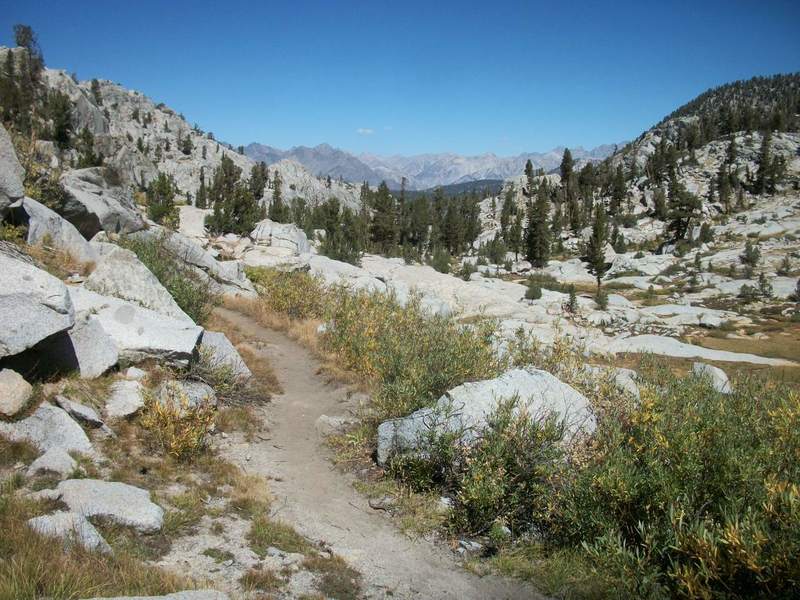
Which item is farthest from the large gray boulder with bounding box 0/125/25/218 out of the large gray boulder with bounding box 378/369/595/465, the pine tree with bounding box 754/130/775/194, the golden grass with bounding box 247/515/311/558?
the pine tree with bounding box 754/130/775/194

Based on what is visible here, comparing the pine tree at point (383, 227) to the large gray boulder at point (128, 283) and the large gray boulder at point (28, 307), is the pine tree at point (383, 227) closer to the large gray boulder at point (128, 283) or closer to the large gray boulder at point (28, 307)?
the large gray boulder at point (128, 283)

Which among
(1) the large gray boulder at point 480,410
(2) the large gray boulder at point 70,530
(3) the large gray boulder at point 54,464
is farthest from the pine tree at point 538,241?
(2) the large gray boulder at point 70,530

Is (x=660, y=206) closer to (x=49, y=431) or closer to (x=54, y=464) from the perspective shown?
(x=49, y=431)

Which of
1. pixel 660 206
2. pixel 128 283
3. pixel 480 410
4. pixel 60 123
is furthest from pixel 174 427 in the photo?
pixel 660 206

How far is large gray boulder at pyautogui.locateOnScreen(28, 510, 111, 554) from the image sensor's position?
437 cm

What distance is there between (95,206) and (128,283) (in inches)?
356

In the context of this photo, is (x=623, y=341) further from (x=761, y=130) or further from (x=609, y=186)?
(x=761, y=130)

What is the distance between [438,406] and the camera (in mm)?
8094

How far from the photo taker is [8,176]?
9938mm

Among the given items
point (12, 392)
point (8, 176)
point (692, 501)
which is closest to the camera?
point (692, 501)

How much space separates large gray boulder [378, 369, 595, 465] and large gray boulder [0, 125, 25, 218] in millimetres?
9296

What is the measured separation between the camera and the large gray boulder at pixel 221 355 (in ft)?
35.3

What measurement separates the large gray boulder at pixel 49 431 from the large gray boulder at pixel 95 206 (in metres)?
11.4

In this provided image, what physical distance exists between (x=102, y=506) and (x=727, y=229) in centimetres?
10219
